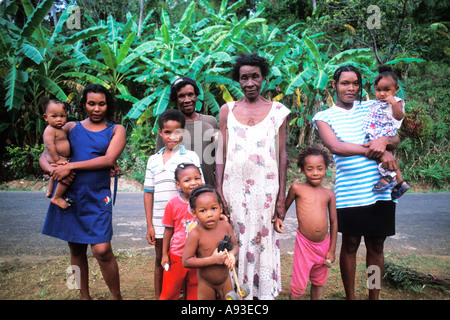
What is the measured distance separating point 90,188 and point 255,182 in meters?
1.26

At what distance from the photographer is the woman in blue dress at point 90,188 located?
2.31 m

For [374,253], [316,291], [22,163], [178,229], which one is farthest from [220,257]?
[22,163]

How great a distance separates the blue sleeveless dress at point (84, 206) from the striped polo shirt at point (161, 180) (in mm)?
361

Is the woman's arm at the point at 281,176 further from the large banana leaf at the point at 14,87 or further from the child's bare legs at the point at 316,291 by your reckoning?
the large banana leaf at the point at 14,87

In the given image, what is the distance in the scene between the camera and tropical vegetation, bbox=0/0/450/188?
23.0 feet

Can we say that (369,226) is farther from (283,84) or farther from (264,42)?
(264,42)

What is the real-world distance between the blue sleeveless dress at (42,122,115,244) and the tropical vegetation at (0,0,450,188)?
14.0ft

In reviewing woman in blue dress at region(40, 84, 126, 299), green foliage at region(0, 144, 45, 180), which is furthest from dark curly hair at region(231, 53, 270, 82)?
green foliage at region(0, 144, 45, 180)

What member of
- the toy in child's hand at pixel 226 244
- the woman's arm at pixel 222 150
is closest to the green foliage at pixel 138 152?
the woman's arm at pixel 222 150

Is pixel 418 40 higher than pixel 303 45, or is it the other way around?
pixel 418 40
